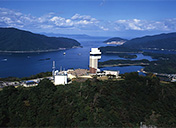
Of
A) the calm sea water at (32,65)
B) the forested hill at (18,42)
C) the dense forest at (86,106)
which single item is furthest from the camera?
the forested hill at (18,42)

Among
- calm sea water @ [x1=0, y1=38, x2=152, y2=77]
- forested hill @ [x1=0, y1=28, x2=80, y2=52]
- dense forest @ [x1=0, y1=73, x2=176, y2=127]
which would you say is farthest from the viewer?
forested hill @ [x1=0, y1=28, x2=80, y2=52]

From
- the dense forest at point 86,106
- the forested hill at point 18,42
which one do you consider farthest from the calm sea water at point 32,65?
the dense forest at point 86,106

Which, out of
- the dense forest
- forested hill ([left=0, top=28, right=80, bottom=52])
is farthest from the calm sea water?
the dense forest

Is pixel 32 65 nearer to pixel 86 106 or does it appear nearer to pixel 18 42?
pixel 86 106

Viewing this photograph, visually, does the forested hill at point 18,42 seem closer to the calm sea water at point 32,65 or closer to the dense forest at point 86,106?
the calm sea water at point 32,65

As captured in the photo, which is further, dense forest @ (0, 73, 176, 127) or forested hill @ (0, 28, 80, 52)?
forested hill @ (0, 28, 80, 52)

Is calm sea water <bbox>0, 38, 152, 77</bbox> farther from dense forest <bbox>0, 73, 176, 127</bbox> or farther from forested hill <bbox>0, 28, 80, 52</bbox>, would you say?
dense forest <bbox>0, 73, 176, 127</bbox>

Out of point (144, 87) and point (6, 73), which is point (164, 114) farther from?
point (6, 73)

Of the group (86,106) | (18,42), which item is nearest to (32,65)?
(86,106)
